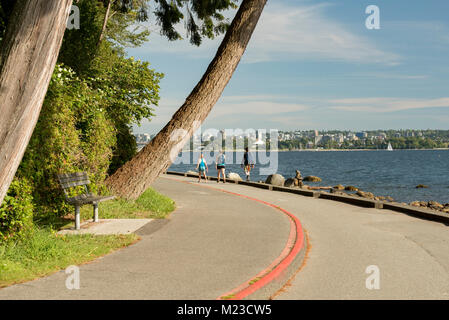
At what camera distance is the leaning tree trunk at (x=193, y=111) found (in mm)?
12000

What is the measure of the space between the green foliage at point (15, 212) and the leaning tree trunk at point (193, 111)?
5.32 meters

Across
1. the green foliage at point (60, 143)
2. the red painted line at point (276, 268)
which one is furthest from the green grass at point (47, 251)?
the red painted line at point (276, 268)

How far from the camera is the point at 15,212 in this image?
6652 mm

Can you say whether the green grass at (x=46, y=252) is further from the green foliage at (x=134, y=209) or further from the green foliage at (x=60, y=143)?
the green foliage at (x=134, y=209)

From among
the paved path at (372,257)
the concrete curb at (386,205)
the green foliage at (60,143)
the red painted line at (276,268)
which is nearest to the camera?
the red painted line at (276,268)

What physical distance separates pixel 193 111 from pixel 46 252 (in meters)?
6.30

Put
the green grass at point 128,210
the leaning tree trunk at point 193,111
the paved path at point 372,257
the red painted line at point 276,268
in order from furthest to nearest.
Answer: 1. the leaning tree trunk at point 193,111
2. the green grass at point 128,210
3. the paved path at point 372,257
4. the red painted line at point 276,268

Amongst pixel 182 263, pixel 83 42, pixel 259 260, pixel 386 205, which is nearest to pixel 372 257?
pixel 259 260

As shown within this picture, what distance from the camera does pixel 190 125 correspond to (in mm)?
12070

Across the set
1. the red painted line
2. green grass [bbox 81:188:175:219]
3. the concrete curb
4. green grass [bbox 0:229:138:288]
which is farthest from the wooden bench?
the concrete curb

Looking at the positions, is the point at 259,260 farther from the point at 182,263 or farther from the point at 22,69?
the point at 22,69

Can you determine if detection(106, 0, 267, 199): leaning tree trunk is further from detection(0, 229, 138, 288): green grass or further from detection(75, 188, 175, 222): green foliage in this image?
detection(0, 229, 138, 288): green grass
